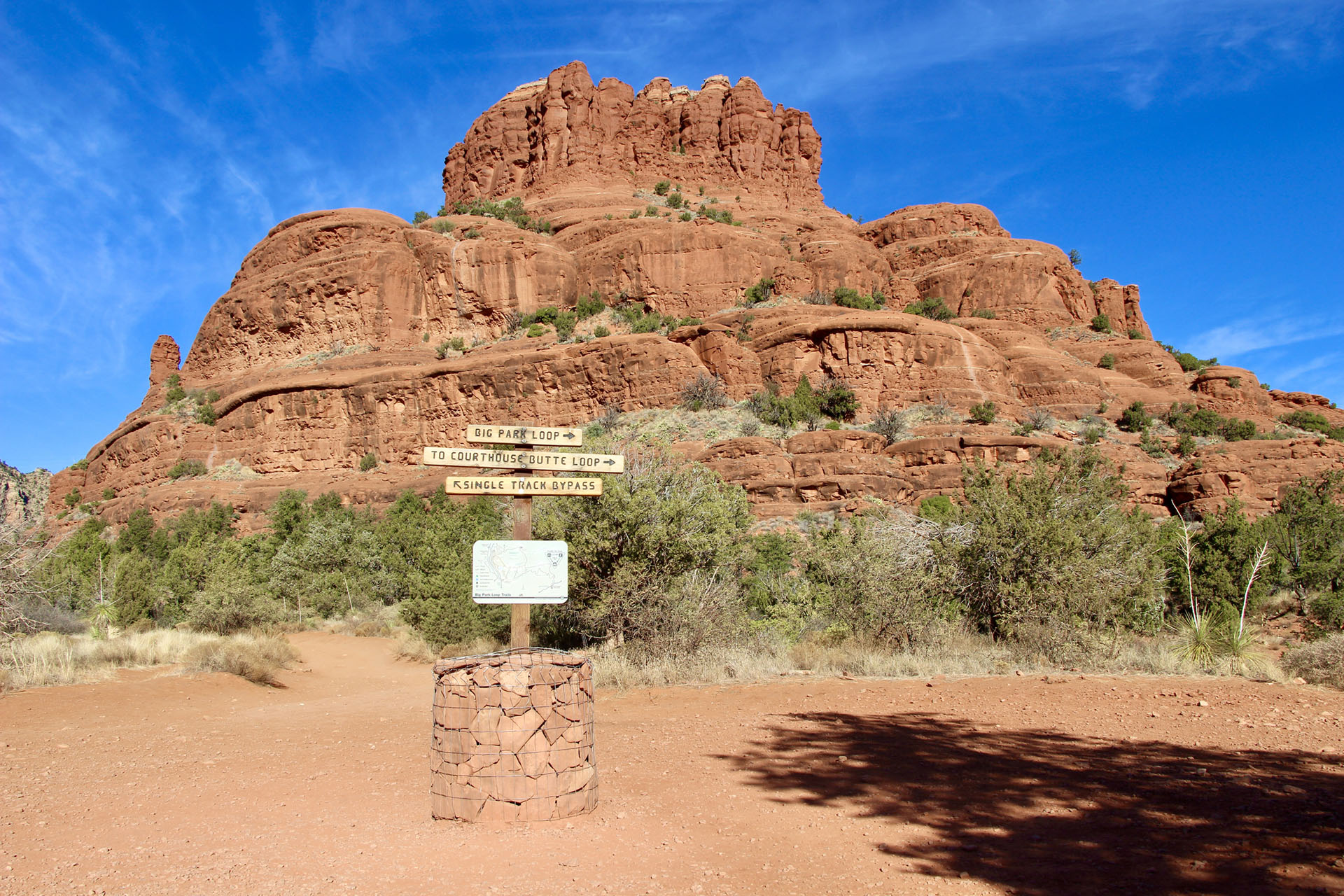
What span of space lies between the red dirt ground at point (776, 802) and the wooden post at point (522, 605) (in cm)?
131

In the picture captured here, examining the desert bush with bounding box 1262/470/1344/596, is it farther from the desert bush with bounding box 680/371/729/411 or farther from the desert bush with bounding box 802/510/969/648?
the desert bush with bounding box 680/371/729/411

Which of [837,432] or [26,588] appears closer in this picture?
[26,588]

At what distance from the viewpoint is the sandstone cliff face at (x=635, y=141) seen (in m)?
62.1

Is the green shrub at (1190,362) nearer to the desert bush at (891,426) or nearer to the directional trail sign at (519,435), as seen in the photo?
the desert bush at (891,426)

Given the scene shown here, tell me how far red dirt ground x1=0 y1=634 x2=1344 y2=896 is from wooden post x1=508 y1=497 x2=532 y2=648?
1.31m

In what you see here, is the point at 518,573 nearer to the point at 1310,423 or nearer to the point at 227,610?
the point at 227,610

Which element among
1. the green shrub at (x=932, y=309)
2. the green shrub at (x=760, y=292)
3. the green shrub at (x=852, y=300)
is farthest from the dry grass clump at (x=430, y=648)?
the green shrub at (x=932, y=309)

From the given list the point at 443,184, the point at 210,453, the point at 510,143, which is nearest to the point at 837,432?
the point at 210,453

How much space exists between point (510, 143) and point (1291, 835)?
6957 cm

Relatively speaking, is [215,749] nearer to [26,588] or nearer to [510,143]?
[26,588]

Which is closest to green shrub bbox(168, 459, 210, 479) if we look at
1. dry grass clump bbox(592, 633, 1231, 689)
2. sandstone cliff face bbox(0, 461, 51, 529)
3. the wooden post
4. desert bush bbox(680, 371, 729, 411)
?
sandstone cliff face bbox(0, 461, 51, 529)

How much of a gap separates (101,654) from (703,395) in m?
25.5

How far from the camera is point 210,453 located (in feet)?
142

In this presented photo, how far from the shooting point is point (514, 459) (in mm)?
6477
